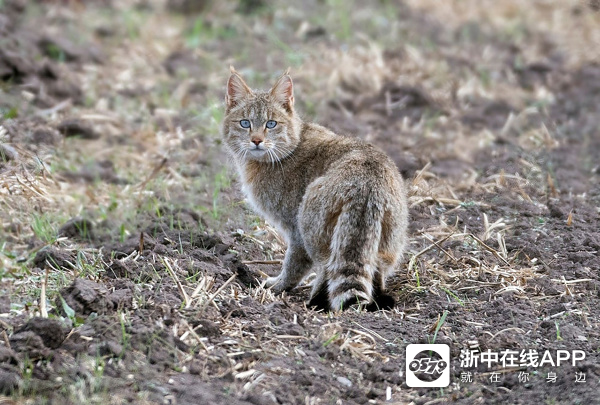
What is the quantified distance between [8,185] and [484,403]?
3920 mm

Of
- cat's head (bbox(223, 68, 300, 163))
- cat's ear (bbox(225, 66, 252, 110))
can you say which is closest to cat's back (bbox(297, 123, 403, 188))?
cat's head (bbox(223, 68, 300, 163))

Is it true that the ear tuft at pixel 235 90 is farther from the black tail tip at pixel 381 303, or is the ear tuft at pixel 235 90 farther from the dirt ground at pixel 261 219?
the black tail tip at pixel 381 303

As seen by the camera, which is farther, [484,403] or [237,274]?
[237,274]

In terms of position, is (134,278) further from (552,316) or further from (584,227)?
(584,227)

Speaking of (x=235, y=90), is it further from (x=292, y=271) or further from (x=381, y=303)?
(x=381, y=303)

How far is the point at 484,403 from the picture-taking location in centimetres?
448

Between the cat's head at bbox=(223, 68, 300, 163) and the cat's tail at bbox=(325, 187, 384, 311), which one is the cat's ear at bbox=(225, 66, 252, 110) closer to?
the cat's head at bbox=(223, 68, 300, 163)

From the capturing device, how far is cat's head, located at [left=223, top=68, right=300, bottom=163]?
6.28 m

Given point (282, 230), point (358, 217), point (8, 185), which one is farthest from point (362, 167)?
point (8, 185)

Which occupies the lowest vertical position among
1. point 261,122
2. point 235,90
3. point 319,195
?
point 319,195

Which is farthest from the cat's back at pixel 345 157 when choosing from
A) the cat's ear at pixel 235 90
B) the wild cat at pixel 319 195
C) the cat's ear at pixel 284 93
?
the cat's ear at pixel 235 90

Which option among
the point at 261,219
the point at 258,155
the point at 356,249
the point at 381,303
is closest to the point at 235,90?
the point at 258,155

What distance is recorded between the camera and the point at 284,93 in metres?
6.48

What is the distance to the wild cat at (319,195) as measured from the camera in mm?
5582
